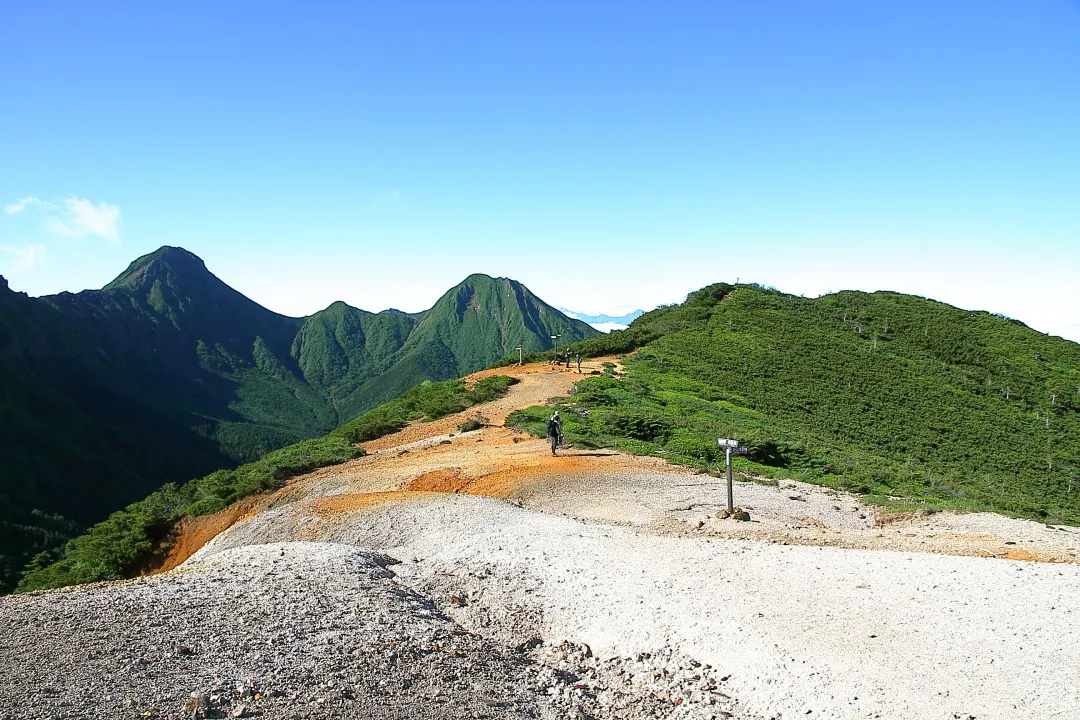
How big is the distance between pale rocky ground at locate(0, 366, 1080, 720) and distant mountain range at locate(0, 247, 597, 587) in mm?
42280

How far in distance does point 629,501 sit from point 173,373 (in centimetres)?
15915

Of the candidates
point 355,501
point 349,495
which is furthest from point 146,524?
point 355,501

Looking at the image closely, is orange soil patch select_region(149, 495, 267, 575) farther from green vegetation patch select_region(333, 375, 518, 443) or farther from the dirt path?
green vegetation patch select_region(333, 375, 518, 443)

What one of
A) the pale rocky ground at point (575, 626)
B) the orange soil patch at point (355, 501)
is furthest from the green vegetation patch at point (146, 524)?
the pale rocky ground at point (575, 626)

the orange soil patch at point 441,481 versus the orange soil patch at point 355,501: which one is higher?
the orange soil patch at point 441,481

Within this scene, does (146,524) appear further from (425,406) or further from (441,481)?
(425,406)

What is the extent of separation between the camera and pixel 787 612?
7750 millimetres

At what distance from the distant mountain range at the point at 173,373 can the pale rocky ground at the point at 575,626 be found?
4228 cm

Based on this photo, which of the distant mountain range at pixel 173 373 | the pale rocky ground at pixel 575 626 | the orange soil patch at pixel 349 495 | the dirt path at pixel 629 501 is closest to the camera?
the pale rocky ground at pixel 575 626

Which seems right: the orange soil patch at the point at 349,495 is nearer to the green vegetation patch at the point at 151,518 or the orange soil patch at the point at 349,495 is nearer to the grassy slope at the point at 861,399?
the green vegetation patch at the point at 151,518

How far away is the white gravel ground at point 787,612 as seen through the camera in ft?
20.3

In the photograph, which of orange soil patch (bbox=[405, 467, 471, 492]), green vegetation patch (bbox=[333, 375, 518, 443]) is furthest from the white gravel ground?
green vegetation patch (bbox=[333, 375, 518, 443])

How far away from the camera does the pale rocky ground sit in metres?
5.95

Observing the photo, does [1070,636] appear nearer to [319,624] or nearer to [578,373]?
[319,624]
